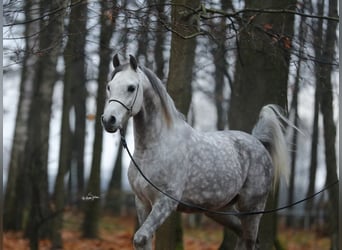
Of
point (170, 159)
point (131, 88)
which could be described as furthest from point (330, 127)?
point (131, 88)

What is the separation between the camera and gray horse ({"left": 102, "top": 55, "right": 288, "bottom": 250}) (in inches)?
249

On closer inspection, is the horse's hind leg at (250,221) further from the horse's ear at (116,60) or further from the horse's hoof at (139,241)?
the horse's ear at (116,60)

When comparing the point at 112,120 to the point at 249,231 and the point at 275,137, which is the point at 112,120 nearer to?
the point at 249,231

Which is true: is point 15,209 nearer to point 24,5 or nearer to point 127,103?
point 24,5

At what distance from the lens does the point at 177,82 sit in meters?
8.47

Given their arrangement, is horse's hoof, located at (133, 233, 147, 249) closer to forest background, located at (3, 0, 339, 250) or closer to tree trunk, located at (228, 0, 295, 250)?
forest background, located at (3, 0, 339, 250)

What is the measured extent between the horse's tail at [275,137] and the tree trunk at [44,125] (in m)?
2.72

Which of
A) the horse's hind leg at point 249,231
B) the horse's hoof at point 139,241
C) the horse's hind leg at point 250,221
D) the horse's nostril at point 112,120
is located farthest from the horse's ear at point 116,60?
the horse's hind leg at point 249,231

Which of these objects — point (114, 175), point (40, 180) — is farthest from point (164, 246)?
point (114, 175)

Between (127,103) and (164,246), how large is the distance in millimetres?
2693

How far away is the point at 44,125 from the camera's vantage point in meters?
15.5

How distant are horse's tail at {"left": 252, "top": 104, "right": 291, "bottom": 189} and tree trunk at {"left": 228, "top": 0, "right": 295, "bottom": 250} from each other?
1.06 meters

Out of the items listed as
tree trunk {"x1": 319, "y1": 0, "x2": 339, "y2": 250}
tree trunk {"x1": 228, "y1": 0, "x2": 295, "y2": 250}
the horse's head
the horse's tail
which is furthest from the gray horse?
tree trunk {"x1": 319, "y1": 0, "x2": 339, "y2": 250}

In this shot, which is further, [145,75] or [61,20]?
[61,20]
